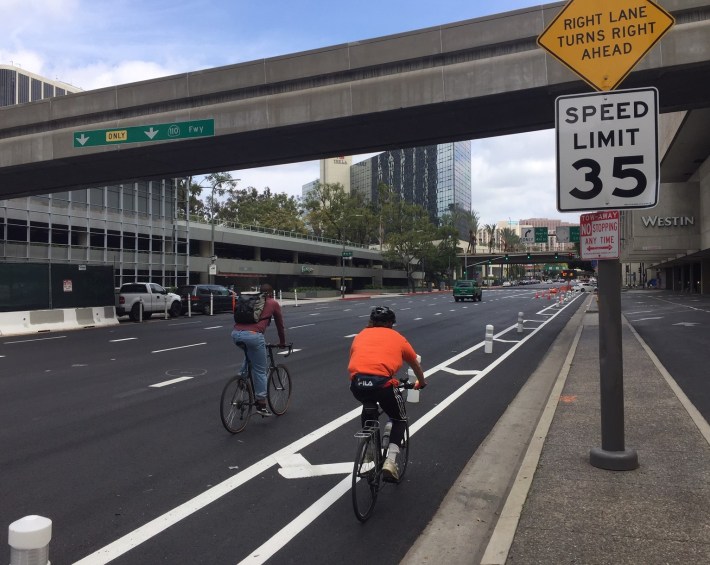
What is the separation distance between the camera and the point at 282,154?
2166 cm

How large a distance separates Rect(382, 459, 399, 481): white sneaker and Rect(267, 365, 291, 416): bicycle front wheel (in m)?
3.34

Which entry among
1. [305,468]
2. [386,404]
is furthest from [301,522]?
[305,468]

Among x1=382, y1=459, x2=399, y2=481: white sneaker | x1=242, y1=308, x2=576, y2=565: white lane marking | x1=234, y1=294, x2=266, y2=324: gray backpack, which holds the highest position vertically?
x1=234, y1=294, x2=266, y2=324: gray backpack

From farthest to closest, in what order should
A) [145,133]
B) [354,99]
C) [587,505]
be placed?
[145,133] < [354,99] < [587,505]

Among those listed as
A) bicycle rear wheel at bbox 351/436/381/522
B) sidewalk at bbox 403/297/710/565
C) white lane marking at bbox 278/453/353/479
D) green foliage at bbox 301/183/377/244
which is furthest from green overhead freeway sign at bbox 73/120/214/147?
green foliage at bbox 301/183/377/244

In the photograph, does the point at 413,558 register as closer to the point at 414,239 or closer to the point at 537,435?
the point at 537,435

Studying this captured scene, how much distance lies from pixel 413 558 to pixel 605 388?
2.46 metres

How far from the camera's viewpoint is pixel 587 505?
438cm

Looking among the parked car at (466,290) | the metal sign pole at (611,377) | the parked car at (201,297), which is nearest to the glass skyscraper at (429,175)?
the parked car at (466,290)

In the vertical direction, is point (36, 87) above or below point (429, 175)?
above

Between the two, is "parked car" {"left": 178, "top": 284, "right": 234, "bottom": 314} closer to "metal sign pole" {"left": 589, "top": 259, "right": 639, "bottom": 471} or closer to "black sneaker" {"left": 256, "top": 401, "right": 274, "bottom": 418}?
"black sneaker" {"left": 256, "top": 401, "right": 274, "bottom": 418}

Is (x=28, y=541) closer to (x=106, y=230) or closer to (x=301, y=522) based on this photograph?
(x=301, y=522)

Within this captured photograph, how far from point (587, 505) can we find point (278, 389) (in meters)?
4.61

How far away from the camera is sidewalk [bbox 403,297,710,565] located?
368cm
